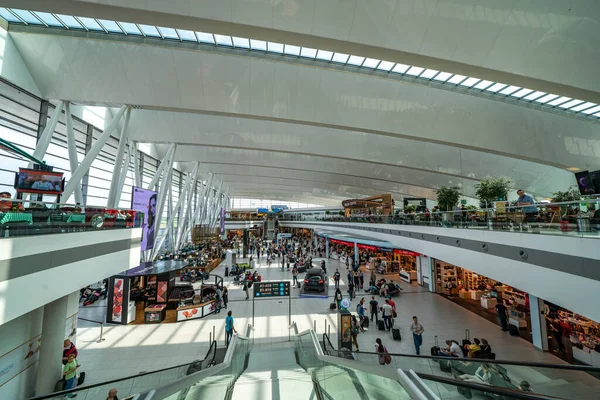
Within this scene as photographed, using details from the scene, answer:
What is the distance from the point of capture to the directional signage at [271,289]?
1132cm

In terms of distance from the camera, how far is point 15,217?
15.1 feet

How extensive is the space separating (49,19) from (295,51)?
864cm

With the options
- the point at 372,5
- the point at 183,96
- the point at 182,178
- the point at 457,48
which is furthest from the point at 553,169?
the point at 182,178

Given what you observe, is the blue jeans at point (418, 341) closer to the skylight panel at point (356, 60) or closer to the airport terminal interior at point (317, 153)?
the airport terminal interior at point (317, 153)

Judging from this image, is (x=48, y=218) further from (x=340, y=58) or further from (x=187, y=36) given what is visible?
(x=340, y=58)

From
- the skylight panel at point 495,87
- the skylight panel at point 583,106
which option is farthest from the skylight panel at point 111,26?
the skylight panel at point 583,106

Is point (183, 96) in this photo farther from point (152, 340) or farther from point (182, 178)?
point (182, 178)

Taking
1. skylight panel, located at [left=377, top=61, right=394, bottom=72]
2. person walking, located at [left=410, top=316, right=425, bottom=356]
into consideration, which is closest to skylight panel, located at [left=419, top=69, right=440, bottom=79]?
skylight panel, located at [left=377, top=61, right=394, bottom=72]

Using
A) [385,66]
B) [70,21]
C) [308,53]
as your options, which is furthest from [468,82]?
[70,21]

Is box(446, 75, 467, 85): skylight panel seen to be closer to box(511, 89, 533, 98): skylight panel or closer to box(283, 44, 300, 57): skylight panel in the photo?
box(511, 89, 533, 98): skylight panel

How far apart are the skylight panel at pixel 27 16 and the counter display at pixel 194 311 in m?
12.1

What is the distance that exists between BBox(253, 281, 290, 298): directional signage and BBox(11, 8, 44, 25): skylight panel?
12.5m

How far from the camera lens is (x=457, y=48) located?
7.28 m

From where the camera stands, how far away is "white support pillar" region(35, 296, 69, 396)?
6.50 m
